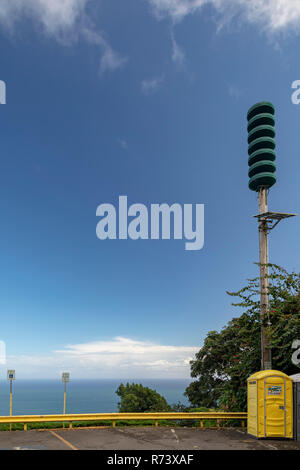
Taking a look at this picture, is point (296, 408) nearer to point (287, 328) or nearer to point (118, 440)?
point (287, 328)

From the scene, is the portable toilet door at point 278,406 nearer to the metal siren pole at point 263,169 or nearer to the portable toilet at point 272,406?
the portable toilet at point 272,406

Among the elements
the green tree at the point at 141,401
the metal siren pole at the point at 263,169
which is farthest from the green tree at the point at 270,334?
the green tree at the point at 141,401

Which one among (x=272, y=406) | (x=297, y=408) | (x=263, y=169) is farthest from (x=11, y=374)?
(x=263, y=169)

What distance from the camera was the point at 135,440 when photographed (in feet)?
44.5

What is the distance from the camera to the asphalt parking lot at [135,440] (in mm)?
12445

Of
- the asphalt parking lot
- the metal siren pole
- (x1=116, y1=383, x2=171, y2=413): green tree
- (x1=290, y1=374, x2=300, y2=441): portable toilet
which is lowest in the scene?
(x1=116, y1=383, x2=171, y2=413): green tree

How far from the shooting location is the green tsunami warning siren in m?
20.7

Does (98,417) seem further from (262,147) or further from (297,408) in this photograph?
(262,147)

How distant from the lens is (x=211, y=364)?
35.8 metres

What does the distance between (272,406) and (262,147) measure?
12429 millimetres

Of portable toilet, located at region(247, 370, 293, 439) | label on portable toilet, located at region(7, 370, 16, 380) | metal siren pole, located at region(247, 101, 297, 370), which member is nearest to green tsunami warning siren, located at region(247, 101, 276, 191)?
metal siren pole, located at region(247, 101, 297, 370)

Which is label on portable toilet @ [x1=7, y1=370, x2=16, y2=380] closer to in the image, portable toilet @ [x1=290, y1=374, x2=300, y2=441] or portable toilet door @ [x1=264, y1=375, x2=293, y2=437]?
portable toilet door @ [x1=264, y1=375, x2=293, y2=437]

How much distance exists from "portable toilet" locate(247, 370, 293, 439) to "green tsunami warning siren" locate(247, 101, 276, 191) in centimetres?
976
